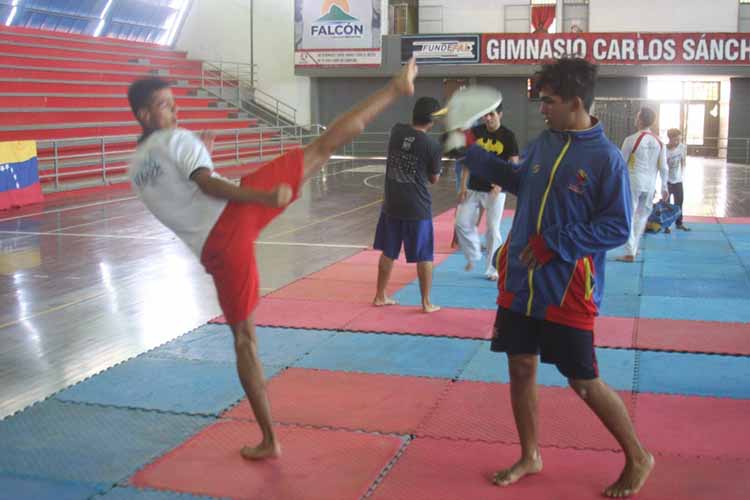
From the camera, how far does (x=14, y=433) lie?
443 cm

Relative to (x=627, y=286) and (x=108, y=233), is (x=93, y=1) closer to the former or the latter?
(x=108, y=233)

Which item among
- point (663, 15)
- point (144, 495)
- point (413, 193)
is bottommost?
point (144, 495)

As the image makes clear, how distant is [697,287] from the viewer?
8.12 m

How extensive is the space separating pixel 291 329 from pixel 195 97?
20725 millimetres

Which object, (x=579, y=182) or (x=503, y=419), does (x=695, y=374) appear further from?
(x=579, y=182)

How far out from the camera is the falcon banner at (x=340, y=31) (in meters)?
26.4

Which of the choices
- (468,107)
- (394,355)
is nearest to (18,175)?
(394,355)

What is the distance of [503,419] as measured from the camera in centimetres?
457

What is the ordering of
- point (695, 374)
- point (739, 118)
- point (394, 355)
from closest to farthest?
1. point (695, 374)
2. point (394, 355)
3. point (739, 118)

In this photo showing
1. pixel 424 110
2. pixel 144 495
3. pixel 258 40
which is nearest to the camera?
pixel 144 495

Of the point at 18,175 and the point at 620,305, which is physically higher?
the point at 18,175

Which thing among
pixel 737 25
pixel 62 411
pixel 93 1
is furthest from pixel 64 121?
pixel 737 25

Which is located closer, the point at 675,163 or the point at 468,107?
the point at 468,107

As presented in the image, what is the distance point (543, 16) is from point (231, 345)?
24.7 metres
